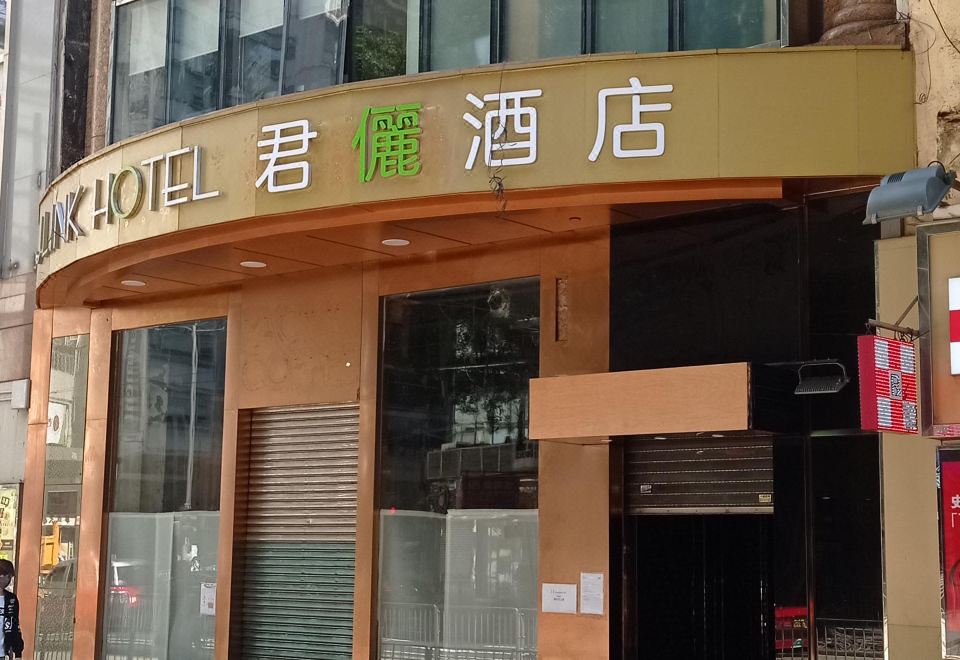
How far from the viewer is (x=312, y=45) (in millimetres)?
13375

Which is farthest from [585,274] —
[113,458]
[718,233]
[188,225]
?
[113,458]

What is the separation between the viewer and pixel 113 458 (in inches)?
645

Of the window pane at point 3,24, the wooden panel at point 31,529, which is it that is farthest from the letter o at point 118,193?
the window pane at point 3,24

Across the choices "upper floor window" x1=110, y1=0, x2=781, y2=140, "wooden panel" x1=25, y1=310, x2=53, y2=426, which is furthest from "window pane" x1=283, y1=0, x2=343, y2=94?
"wooden panel" x1=25, y1=310, x2=53, y2=426

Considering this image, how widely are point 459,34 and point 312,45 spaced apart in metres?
1.72

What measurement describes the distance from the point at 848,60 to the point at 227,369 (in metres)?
7.89

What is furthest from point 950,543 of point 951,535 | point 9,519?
point 9,519

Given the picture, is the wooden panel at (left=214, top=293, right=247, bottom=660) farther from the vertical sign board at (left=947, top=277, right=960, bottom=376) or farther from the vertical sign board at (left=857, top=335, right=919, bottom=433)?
the vertical sign board at (left=947, top=277, right=960, bottom=376)

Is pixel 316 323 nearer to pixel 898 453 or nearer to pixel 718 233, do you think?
pixel 718 233

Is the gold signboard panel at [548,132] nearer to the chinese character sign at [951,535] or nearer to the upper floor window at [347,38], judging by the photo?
the upper floor window at [347,38]

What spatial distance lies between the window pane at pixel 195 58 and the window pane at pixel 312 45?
126cm

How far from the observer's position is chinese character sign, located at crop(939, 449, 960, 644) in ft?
31.6

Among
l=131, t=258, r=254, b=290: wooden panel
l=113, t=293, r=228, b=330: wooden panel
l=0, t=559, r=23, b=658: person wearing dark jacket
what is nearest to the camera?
l=0, t=559, r=23, b=658: person wearing dark jacket

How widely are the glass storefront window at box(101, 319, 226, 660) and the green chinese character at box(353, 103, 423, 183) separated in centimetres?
477
